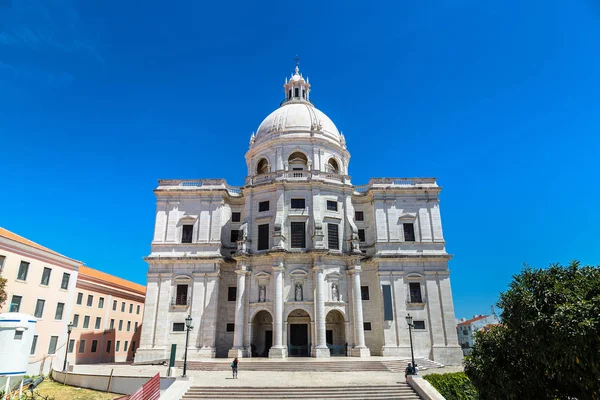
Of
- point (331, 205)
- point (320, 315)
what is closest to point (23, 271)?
point (320, 315)

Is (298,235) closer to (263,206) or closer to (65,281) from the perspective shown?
(263,206)

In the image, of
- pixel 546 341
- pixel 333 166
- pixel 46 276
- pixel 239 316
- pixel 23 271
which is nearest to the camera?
pixel 546 341

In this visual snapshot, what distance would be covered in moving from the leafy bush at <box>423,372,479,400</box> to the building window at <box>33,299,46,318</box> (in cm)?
2946

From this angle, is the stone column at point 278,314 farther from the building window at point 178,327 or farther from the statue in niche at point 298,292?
the building window at point 178,327

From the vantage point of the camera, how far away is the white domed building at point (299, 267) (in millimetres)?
34594

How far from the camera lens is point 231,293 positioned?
38.1 metres

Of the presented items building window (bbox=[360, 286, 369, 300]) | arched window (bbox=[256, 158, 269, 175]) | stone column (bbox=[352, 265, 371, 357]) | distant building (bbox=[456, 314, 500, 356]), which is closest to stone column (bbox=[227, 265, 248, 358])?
stone column (bbox=[352, 265, 371, 357])

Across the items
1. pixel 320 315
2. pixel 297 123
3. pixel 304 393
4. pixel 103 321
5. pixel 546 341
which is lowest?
pixel 304 393

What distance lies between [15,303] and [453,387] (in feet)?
101

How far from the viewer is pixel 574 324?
1109 centimetres

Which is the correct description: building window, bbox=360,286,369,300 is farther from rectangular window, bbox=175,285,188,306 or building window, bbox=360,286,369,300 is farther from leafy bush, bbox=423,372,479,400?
rectangular window, bbox=175,285,188,306

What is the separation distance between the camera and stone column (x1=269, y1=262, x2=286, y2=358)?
32188 millimetres

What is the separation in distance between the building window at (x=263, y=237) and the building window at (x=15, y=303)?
1936 centimetres

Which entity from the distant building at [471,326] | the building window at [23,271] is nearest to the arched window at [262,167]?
the building window at [23,271]
